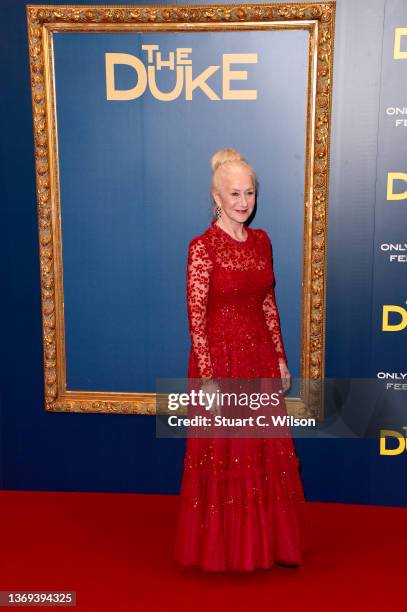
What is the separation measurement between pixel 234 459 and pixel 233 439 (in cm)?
8

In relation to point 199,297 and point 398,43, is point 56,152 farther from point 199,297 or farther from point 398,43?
point 398,43

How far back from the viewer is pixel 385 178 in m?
3.11

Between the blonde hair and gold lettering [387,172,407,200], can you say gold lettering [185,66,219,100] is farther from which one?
gold lettering [387,172,407,200]

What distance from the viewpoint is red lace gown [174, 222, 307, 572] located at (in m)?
2.56

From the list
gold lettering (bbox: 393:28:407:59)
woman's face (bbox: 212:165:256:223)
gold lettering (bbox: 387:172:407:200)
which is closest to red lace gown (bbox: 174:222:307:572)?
woman's face (bbox: 212:165:256:223)

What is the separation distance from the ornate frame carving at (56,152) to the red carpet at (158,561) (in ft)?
1.78

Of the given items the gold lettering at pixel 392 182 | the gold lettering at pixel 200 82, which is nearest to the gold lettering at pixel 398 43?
the gold lettering at pixel 392 182

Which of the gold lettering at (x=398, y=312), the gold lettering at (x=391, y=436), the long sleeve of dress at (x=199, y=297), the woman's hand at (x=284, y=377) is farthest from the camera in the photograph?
the gold lettering at (x=391, y=436)

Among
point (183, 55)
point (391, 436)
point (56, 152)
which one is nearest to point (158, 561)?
point (391, 436)

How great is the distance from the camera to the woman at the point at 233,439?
8.37ft

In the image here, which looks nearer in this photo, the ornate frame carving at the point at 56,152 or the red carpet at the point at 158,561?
the red carpet at the point at 158,561

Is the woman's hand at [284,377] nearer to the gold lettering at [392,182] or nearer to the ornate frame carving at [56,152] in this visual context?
the ornate frame carving at [56,152]

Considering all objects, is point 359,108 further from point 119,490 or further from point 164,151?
point 119,490

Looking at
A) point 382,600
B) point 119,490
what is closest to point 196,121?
point 119,490
